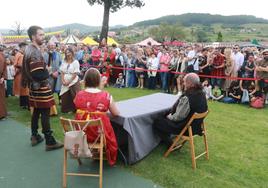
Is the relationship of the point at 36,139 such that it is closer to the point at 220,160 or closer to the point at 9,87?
the point at 220,160

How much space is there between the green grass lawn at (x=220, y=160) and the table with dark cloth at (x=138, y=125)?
16cm

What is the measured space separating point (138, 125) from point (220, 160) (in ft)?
4.61

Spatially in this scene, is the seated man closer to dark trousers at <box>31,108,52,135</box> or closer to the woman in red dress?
the woman in red dress

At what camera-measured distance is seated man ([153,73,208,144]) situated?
4.43 metres

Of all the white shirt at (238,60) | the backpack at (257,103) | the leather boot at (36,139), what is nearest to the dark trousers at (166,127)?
the leather boot at (36,139)

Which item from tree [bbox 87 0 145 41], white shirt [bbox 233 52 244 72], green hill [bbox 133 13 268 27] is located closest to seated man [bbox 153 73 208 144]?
white shirt [bbox 233 52 244 72]

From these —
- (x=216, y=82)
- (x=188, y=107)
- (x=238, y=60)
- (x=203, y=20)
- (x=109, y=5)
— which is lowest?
(x=216, y=82)

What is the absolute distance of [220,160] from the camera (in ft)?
15.6

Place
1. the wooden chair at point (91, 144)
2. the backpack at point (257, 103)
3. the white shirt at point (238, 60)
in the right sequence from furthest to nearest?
the white shirt at point (238, 60), the backpack at point (257, 103), the wooden chair at point (91, 144)

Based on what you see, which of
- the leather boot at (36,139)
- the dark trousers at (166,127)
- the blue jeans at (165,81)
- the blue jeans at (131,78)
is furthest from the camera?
the blue jeans at (131,78)

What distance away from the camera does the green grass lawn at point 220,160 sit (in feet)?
13.3

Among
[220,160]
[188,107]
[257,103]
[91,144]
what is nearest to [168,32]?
[257,103]

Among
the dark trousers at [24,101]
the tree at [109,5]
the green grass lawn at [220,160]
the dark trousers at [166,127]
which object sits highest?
the tree at [109,5]

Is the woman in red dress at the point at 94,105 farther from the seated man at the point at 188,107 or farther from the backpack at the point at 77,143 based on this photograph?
the seated man at the point at 188,107
